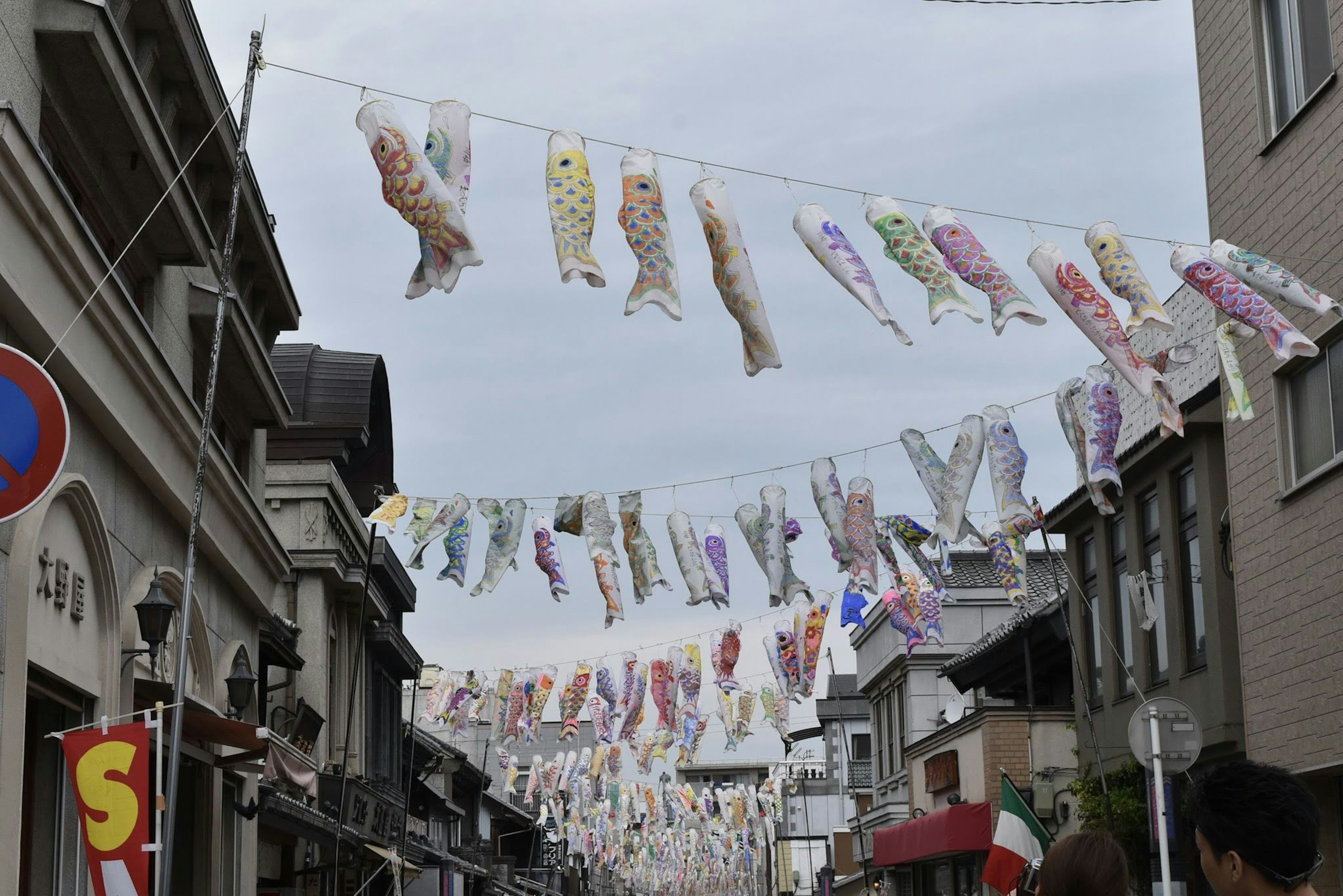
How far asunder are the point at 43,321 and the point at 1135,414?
48.8ft

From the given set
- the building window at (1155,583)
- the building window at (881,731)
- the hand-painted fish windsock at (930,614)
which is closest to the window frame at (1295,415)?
the building window at (1155,583)

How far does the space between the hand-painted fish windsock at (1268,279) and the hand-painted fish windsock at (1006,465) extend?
4022mm

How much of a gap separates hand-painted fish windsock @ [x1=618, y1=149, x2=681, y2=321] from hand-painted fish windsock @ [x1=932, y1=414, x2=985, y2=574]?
4946mm

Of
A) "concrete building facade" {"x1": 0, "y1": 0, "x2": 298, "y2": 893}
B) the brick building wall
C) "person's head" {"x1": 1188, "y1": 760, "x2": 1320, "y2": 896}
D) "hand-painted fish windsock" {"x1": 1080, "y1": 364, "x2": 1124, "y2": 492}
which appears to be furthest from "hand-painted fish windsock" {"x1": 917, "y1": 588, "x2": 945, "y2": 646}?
"person's head" {"x1": 1188, "y1": 760, "x2": 1320, "y2": 896}

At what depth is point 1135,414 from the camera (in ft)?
68.8

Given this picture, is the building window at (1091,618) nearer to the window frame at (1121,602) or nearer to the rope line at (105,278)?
the window frame at (1121,602)

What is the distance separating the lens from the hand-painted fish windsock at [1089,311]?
1316cm

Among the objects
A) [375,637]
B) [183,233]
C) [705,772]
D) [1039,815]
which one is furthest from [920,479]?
[705,772]

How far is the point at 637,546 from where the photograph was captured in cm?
1944

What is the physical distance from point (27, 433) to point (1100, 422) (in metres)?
11.4

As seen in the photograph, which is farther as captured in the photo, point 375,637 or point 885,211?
point 375,637

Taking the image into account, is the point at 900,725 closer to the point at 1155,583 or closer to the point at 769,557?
the point at 1155,583

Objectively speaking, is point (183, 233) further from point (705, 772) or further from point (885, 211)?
point (705, 772)

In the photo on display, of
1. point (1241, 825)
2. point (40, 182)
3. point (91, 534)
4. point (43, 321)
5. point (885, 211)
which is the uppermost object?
point (885, 211)
